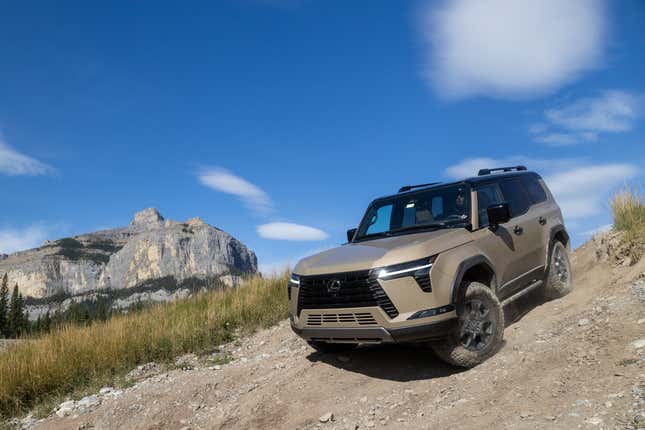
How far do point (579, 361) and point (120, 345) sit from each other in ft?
22.8

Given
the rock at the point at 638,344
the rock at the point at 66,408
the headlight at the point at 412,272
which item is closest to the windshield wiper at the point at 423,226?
the headlight at the point at 412,272

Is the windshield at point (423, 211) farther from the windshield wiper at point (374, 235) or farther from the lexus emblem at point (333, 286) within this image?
the lexus emblem at point (333, 286)

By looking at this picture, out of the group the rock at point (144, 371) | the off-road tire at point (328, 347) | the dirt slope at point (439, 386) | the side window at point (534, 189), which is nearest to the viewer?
the dirt slope at point (439, 386)

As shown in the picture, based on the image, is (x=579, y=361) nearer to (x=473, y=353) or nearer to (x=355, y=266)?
(x=473, y=353)

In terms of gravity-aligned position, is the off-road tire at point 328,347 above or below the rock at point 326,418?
above

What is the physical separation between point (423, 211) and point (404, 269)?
1659mm

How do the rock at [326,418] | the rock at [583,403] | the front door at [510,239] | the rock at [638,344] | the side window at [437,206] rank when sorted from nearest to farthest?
the rock at [583,403] < the rock at [638,344] < the rock at [326,418] < the front door at [510,239] < the side window at [437,206]

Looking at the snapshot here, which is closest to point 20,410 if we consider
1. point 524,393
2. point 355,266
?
point 355,266

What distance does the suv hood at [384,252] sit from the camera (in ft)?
13.7

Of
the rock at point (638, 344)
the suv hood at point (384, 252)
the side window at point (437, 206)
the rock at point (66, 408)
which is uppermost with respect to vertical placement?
the side window at point (437, 206)

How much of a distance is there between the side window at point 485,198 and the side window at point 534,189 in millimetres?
1032

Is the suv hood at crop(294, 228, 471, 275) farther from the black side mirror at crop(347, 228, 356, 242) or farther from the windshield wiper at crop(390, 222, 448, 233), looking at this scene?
the black side mirror at crop(347, 228, 356, 242)

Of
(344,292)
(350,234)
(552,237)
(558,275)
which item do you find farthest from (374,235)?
(558,275)

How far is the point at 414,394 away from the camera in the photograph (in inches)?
169
